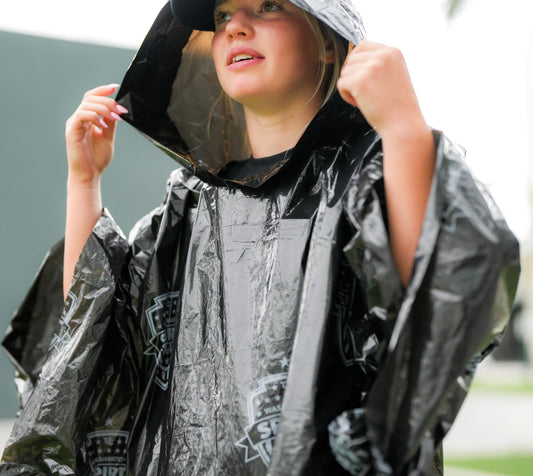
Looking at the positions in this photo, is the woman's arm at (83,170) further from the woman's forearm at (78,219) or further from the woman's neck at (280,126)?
the woman's neck at (280,126)

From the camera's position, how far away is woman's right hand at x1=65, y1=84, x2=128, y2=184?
166cm

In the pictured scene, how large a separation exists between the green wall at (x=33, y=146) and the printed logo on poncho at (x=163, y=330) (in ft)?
15.8

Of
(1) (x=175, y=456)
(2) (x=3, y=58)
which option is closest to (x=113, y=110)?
(1) (x=175, y=456)

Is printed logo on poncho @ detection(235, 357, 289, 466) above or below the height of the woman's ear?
below

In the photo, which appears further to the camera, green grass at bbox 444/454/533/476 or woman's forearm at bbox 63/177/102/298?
green grass at bbox 444/454/533/476

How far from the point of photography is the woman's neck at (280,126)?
1562mm

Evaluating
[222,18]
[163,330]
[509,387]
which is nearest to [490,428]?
[163,330]

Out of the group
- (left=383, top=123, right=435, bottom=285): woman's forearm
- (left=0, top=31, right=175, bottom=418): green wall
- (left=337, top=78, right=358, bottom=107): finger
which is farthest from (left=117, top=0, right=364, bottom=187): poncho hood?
(left=0, top=31, right=175, bottom=418): green wall

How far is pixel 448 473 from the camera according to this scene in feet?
16.0

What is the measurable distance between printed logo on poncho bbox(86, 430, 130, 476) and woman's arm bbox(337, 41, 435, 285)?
851 millimetres

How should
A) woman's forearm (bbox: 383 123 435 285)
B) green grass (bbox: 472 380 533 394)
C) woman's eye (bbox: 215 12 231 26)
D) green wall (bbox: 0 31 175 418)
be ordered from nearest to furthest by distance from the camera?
woman's forearm (bbox: 383 123 435 285) → woman's eye (bbox: 215 12 231 26) → green wall (bbox: 0 31 175 418) → green grass (bbox: 472 380 533 394)

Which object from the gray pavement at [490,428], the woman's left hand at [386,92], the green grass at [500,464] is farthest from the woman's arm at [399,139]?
the green grass at [500,464]

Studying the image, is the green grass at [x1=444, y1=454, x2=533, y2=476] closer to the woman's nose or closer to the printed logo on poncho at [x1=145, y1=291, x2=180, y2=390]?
the printed logo on poncho at [x1=145, y1=291, x2=180, y2=390]

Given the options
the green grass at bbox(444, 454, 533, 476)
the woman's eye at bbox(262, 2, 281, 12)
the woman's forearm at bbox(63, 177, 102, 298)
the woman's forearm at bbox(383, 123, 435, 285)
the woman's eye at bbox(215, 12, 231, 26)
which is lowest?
the green grass at bbox(444, 454, 533, 476)
